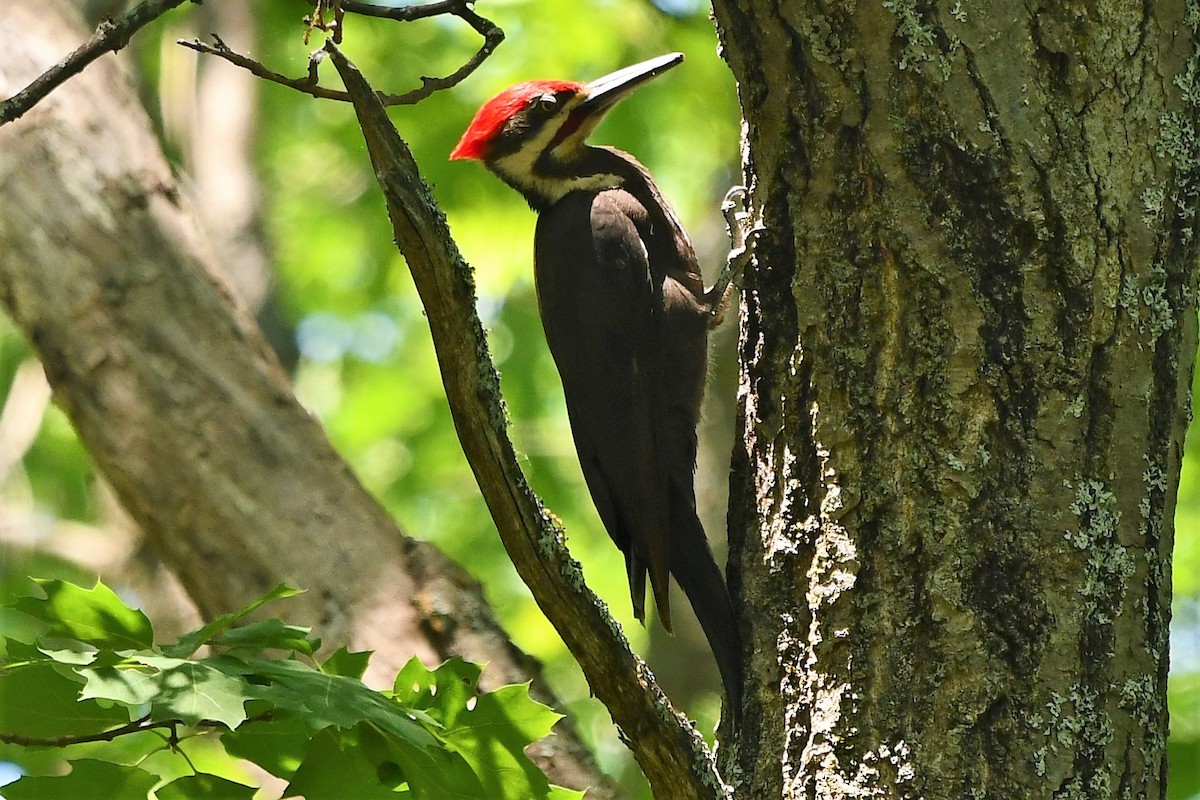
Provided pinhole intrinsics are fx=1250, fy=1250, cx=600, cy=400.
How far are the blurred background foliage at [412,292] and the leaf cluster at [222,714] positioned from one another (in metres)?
2.54

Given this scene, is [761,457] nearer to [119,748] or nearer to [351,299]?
[119,748]

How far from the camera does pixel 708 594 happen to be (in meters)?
2.43

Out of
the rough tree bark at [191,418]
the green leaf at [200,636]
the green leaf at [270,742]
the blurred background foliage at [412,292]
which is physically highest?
the blurred background foliage at [412,292]

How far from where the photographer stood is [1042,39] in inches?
81.4

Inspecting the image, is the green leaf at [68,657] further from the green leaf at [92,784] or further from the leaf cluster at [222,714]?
the green leaf at [92,784]

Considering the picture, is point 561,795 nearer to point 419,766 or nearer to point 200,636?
point 419,766

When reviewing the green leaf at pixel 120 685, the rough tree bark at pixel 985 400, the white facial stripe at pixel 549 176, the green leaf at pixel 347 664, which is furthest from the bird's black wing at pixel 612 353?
the green leaf at pixel 120 685

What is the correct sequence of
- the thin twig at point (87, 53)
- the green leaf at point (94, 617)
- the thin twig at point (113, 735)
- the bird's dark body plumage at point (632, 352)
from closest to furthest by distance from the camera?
1. the thin twig at point (113, 735)
2. the green leaf at point (94, 617)
3. the thin twig at point (87, 53)
4. the bird's dark body plumage at point (632, 352)

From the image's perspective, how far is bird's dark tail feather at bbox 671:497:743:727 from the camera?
2.26 m

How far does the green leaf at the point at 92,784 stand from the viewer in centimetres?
170

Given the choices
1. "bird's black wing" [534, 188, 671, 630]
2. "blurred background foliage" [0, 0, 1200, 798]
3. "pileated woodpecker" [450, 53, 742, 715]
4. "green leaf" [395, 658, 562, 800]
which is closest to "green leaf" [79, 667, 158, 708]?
"green leaf" [395, 658, 562, 800]

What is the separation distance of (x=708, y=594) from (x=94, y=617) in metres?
1.13

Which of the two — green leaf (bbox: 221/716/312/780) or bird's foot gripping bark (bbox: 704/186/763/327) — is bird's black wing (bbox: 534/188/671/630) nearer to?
bird's foot gripping bark (bbox: 704/186/763/327)

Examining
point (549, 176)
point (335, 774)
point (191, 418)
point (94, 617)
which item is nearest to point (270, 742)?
point (335, 774)
